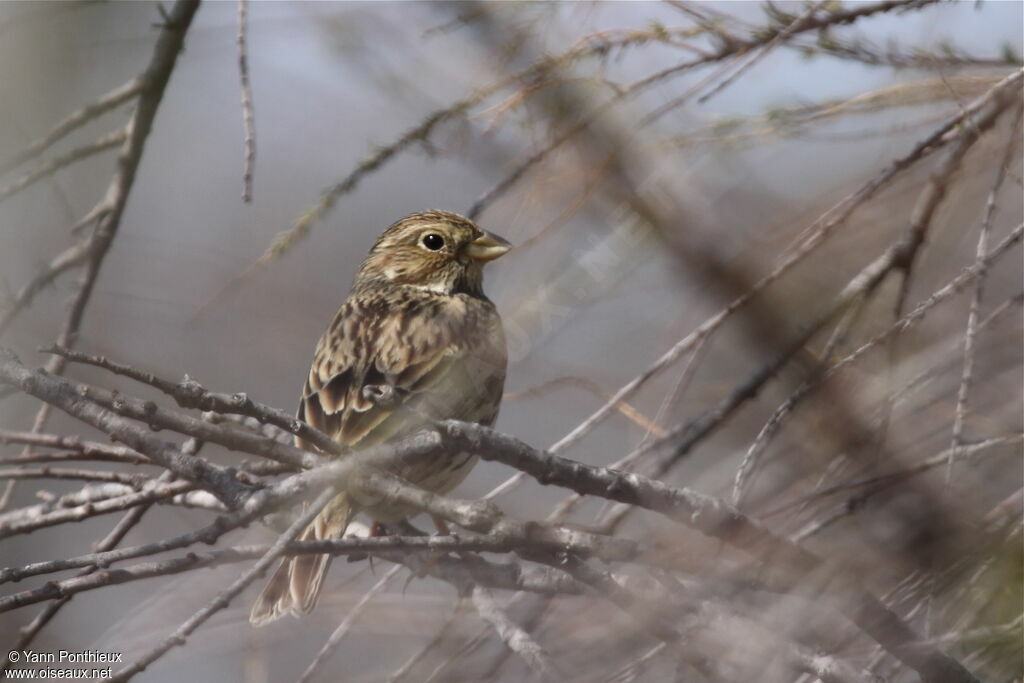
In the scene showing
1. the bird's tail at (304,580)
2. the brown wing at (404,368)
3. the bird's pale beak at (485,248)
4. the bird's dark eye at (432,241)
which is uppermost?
the bird's dark eye at (432,241)

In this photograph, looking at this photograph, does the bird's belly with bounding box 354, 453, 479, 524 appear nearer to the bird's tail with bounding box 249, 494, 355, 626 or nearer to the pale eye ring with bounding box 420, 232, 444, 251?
the bird's tail with bounding box 249, 494, 355, 626

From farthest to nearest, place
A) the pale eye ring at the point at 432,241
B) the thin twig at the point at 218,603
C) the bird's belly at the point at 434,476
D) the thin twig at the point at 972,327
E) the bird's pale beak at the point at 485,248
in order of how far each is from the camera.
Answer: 1. the pale eye ring at the point at 432,241
2. the bird's pale beak at the point at 485,248
3. the bird's belly at the point at 434,476
4. the thin twig at the point at 972,327
5. the thin twig at the point at 218,603

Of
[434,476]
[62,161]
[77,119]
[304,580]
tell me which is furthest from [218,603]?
[77,119]

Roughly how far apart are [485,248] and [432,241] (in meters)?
0.25

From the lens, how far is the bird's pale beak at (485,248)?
4.38 meters

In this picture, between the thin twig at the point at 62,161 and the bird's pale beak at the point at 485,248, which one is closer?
the thin twig at the point at 62,161

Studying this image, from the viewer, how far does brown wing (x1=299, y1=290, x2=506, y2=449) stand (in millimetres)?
3326

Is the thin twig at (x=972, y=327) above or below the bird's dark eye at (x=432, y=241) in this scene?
below

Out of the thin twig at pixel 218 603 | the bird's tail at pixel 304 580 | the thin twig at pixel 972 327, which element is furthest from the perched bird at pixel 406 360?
the thin twig at pixel 972 327

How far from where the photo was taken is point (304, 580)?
316 centimetres

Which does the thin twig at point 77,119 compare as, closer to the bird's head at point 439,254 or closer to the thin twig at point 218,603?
the bird's head at point 439,254

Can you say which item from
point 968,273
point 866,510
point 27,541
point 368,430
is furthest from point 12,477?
point 27,541

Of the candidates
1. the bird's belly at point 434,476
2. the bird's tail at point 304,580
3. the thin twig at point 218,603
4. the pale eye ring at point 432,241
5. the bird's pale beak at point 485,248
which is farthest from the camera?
the pale eye ring at point 432,241

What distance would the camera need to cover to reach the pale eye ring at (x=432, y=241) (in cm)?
451
